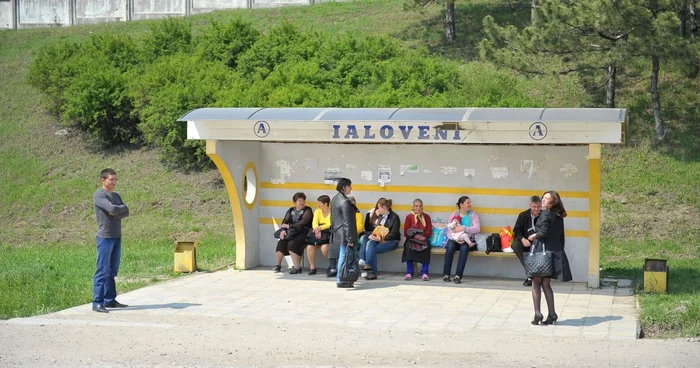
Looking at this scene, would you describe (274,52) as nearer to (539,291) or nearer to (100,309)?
(100,309)

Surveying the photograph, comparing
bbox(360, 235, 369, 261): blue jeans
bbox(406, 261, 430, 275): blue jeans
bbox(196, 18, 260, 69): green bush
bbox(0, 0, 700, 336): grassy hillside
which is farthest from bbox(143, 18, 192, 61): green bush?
bbox(406, 261, 430, 275): blue jeans

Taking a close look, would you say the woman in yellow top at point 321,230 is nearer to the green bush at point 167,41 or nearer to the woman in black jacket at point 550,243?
the woman in black jacket at point 550,243

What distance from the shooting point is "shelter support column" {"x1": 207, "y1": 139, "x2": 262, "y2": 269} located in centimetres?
1434

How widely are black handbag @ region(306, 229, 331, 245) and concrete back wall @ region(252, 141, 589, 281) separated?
84 cm

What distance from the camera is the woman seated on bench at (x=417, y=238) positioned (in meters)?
13.7

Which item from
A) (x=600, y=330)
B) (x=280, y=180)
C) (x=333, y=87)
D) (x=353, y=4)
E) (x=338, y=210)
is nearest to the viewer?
(x=600, y=330)

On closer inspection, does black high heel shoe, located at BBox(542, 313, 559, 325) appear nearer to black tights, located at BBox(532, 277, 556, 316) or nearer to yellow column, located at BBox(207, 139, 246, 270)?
black tights, located at BBox(532, 277, 556, 316)

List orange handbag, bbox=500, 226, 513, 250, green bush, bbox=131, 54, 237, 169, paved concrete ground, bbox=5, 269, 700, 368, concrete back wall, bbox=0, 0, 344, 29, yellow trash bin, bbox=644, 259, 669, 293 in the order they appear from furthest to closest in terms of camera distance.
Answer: concrete back wall, bbox=0, 0, 344, 29
green bush, bbox=131, 54, 237, 169
orange handbag, bbox=500, 226, 513, 250
yellow trash bin, bbox=644, 259, 669, 293
paved concrete ground, bbox=5, 269, 700, 368

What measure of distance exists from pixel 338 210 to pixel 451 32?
19.2 meters

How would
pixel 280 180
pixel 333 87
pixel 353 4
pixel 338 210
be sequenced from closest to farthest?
pixel 338 210, pixel 280 180, pixel 333 87, pixel 353 4

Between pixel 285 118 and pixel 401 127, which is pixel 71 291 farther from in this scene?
pixel 401 127

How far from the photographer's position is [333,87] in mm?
25047

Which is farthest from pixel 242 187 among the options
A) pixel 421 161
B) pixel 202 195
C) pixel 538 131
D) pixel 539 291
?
pixel 202 195

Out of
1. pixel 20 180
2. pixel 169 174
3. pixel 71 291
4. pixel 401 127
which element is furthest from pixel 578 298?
pixel 20 180
